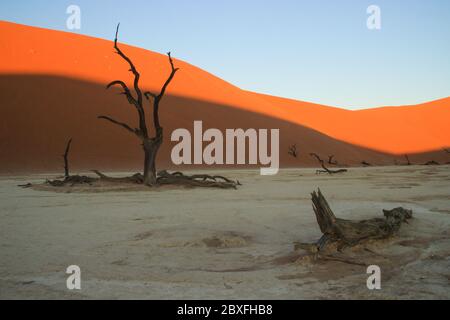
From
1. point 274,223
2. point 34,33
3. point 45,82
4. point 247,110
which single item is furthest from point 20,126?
point 274,223

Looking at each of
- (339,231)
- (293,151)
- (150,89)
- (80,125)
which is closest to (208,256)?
(339,231)

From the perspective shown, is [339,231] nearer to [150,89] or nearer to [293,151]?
[293,151]

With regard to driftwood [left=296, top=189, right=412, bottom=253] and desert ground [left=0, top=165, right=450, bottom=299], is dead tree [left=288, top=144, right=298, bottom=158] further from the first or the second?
driftwood [left=296, top=189, right=412, bottom=253]

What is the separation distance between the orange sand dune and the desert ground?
3110cm

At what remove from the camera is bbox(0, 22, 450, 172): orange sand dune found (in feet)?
135

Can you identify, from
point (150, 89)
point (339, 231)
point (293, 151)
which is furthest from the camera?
point (150, 89)

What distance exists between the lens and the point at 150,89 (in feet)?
156

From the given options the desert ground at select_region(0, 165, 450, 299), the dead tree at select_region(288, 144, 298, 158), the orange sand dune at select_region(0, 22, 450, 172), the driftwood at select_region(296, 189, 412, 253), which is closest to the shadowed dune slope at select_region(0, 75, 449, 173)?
the orange sand dune at select_region(0, 22, 450, 172)

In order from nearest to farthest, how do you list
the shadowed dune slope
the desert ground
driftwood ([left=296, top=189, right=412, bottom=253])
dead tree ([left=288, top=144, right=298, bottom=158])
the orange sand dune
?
the desert ground, driftwood ([left=296, top=189, right=412, bottom=253]), the shadowed dune slope, the orange sand dune, dead tree ([left=288, top=144, right=298, bottom=158])

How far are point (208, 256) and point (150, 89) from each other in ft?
146

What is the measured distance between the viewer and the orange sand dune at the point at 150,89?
4103cm

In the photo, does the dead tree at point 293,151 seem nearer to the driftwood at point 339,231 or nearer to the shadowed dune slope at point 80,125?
the shadowed dune slope at point 80,125

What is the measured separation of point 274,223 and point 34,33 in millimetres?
53421
